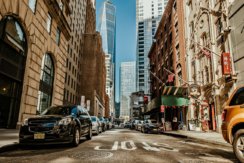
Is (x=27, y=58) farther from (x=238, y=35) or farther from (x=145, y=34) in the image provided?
(x=145, y=34)

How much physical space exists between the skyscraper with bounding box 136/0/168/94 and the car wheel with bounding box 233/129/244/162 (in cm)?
13224

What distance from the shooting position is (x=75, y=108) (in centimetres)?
989

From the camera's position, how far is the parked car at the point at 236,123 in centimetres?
537

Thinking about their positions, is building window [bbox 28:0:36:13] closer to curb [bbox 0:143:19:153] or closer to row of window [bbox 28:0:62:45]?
row of window [bbox 28:0:62:45]

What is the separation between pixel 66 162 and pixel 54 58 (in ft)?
56.2

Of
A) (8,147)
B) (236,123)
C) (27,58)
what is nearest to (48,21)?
(27,58)

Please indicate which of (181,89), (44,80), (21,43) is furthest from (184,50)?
(21,43)

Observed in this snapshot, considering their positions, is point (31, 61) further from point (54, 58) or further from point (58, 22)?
point (58, 22)

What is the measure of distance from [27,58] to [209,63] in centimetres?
1795

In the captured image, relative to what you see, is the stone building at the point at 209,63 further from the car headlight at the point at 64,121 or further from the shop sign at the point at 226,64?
the car headlight at the point at 64,121

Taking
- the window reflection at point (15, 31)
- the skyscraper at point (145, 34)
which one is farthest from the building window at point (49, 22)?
the skyscraper at point (145, 34)

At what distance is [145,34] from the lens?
14225 centimetres

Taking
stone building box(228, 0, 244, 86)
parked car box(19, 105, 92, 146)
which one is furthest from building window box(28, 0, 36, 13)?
stone building box(228, 0, 244, 86)

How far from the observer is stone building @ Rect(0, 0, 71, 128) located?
13031 millimetres
